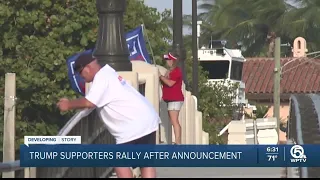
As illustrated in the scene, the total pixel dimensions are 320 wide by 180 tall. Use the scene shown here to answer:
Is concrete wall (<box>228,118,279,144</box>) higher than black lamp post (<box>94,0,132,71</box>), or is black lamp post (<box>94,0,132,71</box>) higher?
black lamp post (<box>94,0,132,71</box>)

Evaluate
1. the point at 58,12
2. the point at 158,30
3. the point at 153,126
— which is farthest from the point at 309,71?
the point at 153,126

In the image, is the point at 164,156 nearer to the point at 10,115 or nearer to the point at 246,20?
the point at 10,115

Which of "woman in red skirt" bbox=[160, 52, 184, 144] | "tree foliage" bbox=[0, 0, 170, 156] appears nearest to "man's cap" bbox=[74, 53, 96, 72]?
"woman in red skirt" bbox=[160, 52, 184, 144]

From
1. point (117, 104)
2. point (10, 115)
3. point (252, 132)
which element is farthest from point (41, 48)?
point (117, 104)

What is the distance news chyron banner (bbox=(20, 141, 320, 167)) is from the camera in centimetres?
959

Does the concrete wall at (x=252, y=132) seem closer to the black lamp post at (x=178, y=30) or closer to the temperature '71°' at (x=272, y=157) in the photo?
the black lamp post at (x=178, y=30)

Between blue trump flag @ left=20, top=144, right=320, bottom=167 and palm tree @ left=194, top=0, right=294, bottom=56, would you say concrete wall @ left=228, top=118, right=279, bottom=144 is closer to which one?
blue trump flag @ left=20, top=144, right=320, bottom=167

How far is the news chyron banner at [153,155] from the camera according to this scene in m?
9.59

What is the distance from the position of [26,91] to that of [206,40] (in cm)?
3970

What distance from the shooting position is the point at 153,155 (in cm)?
1012

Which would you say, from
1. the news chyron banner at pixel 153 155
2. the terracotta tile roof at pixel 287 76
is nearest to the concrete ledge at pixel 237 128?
the news chyron banner at pixel 153 155

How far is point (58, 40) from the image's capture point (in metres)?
27.6

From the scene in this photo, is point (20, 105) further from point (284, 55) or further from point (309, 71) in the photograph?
point (284, 55)

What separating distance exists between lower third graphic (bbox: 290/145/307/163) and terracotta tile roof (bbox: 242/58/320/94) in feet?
173
